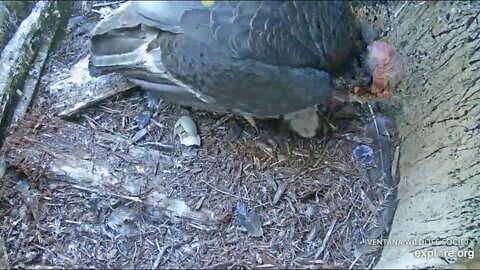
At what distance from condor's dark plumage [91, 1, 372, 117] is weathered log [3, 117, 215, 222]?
16.9 inches

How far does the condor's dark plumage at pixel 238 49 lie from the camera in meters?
2.40

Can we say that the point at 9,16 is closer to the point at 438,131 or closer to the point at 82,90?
the point at 82,90

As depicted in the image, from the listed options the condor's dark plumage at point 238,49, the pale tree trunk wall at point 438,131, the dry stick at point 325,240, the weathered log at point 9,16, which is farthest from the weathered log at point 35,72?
the pale tree trunk wall at point 438,131

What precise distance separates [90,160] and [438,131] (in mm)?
1506

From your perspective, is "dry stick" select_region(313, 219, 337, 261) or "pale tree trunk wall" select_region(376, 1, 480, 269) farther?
"dry stick" select_region(313, 219, 337, 261)

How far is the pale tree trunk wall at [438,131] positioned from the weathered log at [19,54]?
5.42 feet

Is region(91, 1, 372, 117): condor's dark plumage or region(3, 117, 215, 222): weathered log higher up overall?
region(91, 1, 372, 117): condor's dark plumage

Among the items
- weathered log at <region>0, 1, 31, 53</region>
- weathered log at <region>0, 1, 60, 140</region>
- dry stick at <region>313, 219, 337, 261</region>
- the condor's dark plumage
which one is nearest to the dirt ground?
dry stick at <region>313, 219, 337, 261</region>

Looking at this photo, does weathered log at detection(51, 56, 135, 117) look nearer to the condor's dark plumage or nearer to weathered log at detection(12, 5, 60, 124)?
weathered log at detection(12, 5, 60, 124)

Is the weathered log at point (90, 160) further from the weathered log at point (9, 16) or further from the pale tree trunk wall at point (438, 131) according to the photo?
the pale tree trunk wall at point (438, 131)

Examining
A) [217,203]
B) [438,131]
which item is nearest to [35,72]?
[217,203]

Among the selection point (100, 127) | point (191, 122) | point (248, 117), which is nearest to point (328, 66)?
point (248, 117)

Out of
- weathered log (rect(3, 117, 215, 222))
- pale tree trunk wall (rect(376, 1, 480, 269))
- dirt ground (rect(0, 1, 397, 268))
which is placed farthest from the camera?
weathered log (rect(3, 117, 215, 222))

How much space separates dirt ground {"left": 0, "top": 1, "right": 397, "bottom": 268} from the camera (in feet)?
8.85
